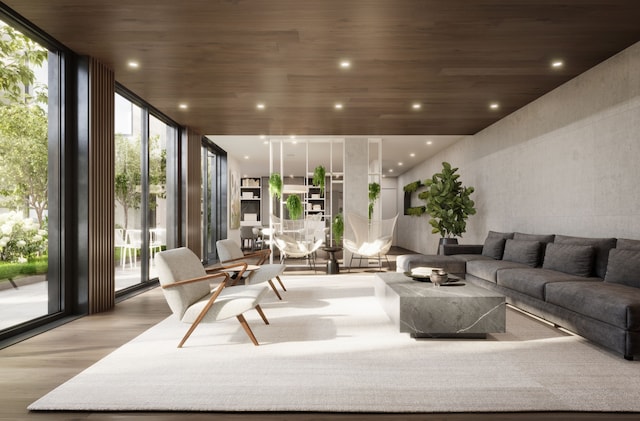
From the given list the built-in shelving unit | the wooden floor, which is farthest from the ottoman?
the built-in shelving unit

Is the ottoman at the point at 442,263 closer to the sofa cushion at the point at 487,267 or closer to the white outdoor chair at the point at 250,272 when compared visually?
the sofa cushion at the point at 487,267

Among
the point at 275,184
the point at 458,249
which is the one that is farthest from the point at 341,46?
the point at 275,184

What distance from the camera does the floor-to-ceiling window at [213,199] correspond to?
9.51 metres

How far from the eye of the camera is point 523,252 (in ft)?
16.7

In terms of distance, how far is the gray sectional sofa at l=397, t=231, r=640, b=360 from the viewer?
286 centimetres

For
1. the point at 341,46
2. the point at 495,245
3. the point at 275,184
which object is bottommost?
the point at 495,245

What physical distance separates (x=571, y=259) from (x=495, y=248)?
5.58ft

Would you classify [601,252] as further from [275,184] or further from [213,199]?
[213,199]

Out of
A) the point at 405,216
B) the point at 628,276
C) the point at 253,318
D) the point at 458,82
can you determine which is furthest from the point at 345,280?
the point at 405,216

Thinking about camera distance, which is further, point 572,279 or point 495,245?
point 495,245

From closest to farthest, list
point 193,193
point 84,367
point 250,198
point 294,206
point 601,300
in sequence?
point 84,367 → point 601,300 → point 193,193 → point 294,206 → point 250,198

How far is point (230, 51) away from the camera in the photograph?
418cm

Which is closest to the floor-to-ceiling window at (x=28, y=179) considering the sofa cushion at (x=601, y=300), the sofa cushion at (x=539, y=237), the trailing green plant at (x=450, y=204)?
the sofa cushion at (x=601, y=300)

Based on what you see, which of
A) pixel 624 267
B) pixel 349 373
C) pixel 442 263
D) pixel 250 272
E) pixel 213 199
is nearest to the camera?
pixel 349 373
